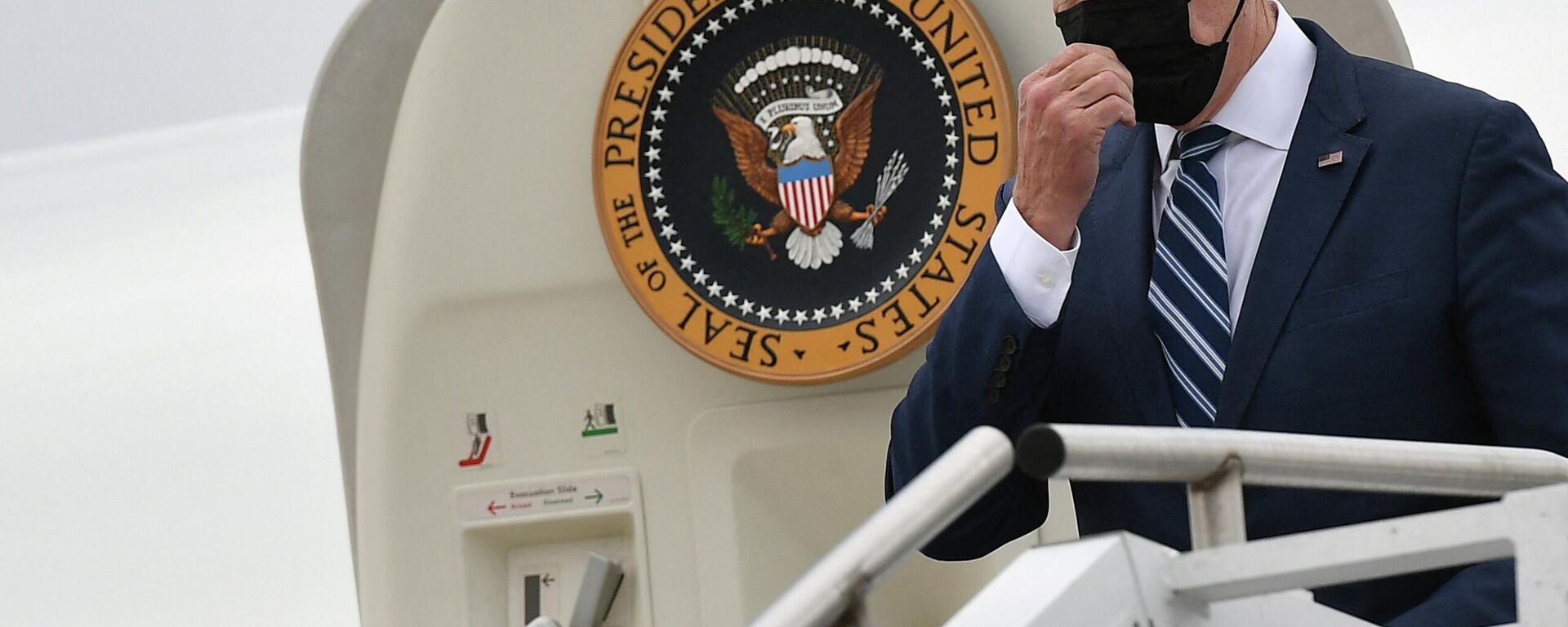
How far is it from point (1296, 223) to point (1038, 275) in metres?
0.20

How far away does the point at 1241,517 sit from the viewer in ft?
3.18

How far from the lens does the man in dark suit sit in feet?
4.46

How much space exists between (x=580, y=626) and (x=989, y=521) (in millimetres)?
1181

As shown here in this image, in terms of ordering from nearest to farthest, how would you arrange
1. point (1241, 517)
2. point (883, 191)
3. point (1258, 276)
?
point (1241, 517)
point (1258, 276)
point (883, 191)

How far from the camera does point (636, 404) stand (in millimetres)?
2582

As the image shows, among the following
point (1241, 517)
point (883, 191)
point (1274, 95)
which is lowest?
point (1241, 517)

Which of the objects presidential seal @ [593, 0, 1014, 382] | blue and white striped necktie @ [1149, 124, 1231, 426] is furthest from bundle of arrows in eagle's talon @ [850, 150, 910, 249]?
blue and white striped necktie @ [1149, 124, 1231, 426]

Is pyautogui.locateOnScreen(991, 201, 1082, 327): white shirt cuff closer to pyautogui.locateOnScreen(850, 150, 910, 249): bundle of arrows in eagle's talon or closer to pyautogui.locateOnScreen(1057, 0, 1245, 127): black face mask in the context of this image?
pyautogui.locateOnScreen(1057, 0, 1245, 127): black face mask

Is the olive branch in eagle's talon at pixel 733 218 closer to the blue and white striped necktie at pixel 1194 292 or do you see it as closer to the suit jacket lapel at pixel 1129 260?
the suit jacket lapel at pixel 1129 260

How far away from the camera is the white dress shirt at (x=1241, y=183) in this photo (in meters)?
1.42

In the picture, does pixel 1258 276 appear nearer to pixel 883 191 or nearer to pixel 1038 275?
pixel 1038 275

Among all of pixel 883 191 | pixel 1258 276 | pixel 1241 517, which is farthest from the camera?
pixel 883 191

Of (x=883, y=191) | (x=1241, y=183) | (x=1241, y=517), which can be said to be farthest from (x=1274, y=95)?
(x=883, y=191)

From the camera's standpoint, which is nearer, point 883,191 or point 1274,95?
point 1274,95
